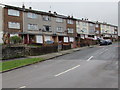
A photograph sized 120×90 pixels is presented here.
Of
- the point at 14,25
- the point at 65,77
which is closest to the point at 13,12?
the point at 14,25

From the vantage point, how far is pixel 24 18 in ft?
141

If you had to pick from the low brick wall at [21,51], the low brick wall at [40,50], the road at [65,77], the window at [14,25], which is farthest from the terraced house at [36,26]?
the road at [65,77]

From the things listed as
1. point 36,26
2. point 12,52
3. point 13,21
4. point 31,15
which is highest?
point 31,15

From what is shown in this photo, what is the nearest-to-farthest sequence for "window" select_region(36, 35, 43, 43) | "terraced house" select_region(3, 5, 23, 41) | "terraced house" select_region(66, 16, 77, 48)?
"terraced house" select_region(3, 5, 23, 41) < "window" select_region(36, 35, 43, 43) < "terraced house" select_region(66, 16, 77, 48)

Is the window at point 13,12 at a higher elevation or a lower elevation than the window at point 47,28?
higher

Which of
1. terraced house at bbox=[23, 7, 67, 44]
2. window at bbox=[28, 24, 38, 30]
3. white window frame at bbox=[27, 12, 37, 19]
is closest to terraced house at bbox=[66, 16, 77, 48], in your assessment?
terraced house at bbox=[23, 7, 67, 44]

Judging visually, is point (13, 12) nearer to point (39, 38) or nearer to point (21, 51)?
point (39, 38)

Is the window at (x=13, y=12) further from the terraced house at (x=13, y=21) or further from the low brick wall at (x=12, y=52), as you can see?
the low brick wall at (x=12, y=52)

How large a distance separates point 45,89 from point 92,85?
2.58 m

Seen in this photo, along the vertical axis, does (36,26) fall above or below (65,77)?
above

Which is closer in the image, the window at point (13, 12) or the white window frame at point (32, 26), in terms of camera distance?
the window at point (13, 12)

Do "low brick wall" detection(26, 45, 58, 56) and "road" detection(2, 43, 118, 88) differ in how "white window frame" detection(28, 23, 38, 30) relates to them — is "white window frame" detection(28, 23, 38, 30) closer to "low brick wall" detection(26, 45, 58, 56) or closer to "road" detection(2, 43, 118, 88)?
"low brick wall" detection(26, 45, 58, 56)

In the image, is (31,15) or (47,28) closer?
(31,15)

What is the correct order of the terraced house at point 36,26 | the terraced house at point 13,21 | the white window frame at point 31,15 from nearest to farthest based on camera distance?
the terraced house at point 13,21
the terraced house at point 36,26
the white window frame at point 31,15
